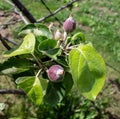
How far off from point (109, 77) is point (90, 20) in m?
1.40

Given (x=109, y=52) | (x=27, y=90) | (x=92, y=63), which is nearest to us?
(x=92, y=63)

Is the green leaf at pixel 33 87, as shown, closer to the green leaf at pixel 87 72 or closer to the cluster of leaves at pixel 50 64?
the cluster of leaves at pixel 50 64

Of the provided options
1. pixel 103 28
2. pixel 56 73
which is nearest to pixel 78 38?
pixel 56 73

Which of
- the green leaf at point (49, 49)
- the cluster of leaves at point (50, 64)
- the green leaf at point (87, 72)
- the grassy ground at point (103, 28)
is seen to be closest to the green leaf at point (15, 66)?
the cluster of leaves at point (50, 64)

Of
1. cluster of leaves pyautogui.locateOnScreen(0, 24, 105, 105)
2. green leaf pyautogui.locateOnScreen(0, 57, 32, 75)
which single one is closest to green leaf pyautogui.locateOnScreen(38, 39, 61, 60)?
cluster of leaves pyautogui.locateOnScreen(0, 24, 105, 105)

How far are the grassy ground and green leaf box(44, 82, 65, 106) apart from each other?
298 cm

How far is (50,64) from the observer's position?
0.95 meters

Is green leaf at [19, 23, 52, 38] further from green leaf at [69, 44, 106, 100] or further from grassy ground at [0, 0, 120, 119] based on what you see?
grassy ground at [0, 0, 120, 119]

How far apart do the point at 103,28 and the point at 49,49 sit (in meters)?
4.62

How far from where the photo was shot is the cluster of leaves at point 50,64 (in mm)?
784

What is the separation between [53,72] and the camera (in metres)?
0.85

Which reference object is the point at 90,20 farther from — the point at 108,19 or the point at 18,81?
the point at 18,81

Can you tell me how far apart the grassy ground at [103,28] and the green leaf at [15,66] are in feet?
9.72

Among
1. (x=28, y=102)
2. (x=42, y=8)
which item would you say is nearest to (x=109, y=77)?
(x=28, y=102)
